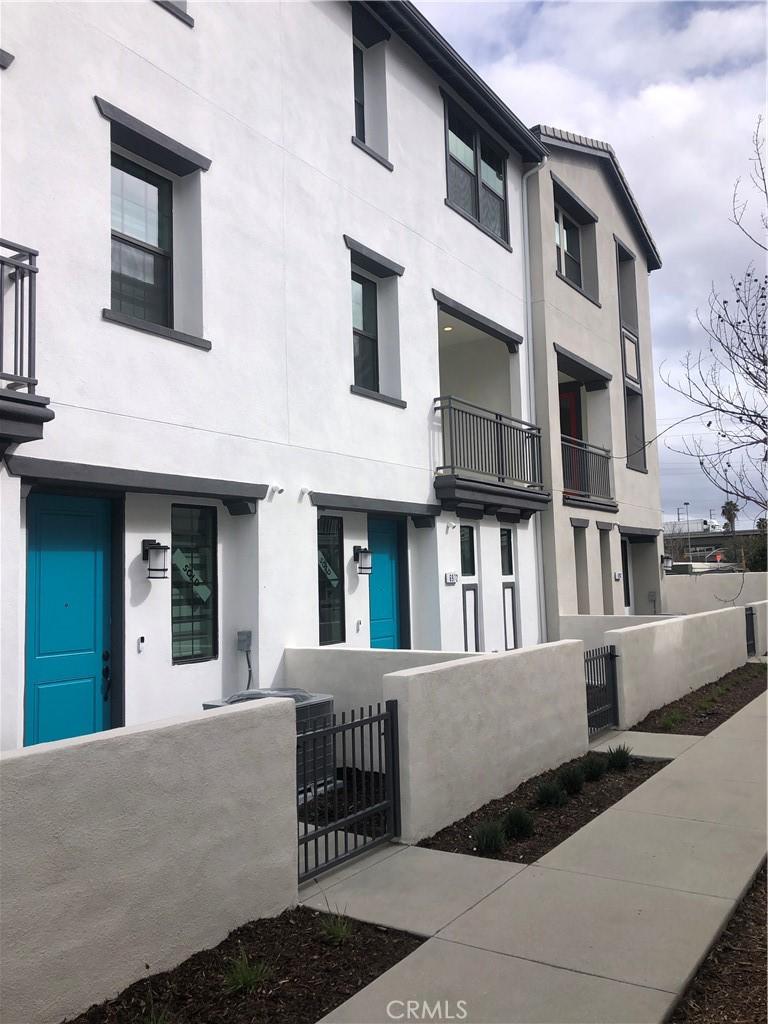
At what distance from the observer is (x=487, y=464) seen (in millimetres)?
13898

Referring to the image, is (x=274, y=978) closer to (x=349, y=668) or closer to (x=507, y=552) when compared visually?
(x=349, y=668)

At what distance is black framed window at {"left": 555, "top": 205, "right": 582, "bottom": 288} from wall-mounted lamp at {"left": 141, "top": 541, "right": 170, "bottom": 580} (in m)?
12.2

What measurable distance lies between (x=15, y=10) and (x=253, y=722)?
6.32 metres

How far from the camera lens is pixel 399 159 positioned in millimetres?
12297

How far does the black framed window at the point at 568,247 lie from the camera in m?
17.9

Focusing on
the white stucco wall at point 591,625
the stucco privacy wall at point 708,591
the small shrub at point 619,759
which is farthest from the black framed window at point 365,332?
the stucco privacy wall at point 708,591

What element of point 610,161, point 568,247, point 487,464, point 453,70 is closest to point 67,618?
point 487,464

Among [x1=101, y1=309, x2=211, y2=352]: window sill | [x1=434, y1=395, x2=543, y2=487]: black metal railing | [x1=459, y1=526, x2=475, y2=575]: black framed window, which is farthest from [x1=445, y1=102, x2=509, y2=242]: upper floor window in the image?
[x1=101, y1=309, x2=211, y2=352]: window sill

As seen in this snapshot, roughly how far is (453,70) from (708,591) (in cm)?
1628

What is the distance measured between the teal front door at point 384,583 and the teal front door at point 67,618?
15.0 ft

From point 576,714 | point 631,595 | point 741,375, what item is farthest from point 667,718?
point 631,595

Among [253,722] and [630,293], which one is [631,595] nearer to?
[630,293]

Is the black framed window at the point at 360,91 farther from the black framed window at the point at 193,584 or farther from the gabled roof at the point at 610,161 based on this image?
the black framed window at the point at 193,584

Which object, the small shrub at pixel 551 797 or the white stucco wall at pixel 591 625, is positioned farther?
the white stucco wall at pixel 591 625
